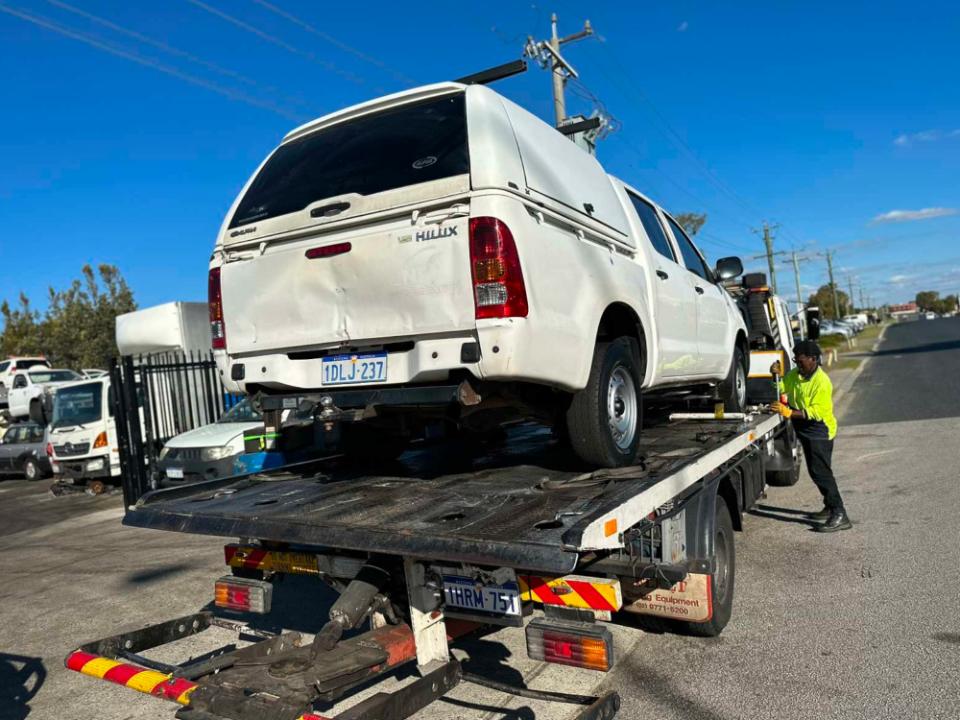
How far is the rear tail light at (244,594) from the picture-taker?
12.9 ft

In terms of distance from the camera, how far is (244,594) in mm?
3992

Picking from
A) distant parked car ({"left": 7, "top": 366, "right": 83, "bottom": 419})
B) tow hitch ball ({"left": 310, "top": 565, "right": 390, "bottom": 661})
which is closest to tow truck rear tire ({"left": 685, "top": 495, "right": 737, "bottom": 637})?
tow hitch ball ({"left": 310, "top": 565, "right": 390, "bottom": 661})

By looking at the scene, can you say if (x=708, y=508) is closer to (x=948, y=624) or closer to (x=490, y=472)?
(x=490, y=472)

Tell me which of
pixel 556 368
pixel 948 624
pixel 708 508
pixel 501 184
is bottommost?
pixel 948 624

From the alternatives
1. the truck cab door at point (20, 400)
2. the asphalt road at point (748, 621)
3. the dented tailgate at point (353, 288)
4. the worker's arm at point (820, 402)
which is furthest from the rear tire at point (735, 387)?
the truck cab door at point (20, 400)

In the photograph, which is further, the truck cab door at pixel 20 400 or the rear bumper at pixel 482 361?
the truck cab door at pixel 20 400

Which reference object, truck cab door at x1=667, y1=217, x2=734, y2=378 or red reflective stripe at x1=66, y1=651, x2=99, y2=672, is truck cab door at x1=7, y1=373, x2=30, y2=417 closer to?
truck cab door at x1=667, y1=217, x2=734, y2=378

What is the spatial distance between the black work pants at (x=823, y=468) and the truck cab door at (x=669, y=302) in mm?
1776

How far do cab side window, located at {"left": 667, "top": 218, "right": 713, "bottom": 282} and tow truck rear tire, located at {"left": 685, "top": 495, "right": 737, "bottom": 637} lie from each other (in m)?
2.46

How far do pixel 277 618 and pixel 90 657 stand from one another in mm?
2160

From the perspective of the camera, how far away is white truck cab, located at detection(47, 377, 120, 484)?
12.7 meters

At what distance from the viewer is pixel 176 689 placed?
108 inches

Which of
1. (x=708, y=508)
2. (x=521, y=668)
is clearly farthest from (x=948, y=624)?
(x=521, y=668)

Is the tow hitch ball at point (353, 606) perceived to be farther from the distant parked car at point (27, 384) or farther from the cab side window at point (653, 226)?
the distant parked car at point (27, 384)
